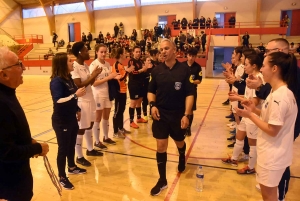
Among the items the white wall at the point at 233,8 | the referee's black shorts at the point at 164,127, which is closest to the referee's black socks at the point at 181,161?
the referee's black shorts at the point at 164,127

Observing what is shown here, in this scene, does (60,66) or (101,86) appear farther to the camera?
(101,86)

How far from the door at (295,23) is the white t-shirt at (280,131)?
70.7 ft

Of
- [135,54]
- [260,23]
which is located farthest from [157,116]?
[260,23]

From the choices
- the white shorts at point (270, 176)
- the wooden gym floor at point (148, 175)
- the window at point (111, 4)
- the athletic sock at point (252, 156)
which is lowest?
the wooden gym floor at point (148, 175)

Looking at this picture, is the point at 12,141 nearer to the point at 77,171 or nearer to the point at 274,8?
the point at 77,171

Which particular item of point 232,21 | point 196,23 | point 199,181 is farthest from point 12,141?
point 232,21

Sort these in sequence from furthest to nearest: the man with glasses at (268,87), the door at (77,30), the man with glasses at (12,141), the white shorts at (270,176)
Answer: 1. the door at (77,30)
2. the man with glasses at (268,87)
3. the white shorts at (270,176)
4. the man with glasses at (12,141)

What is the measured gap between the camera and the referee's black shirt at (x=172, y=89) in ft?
10.4

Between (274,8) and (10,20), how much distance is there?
27.9 m

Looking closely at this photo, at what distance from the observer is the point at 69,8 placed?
26703 mm

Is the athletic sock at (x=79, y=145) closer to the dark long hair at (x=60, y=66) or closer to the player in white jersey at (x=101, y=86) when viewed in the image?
the player in white jersey at (x=101, y=86)

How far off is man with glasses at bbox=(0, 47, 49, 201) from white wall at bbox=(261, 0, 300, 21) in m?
21.8

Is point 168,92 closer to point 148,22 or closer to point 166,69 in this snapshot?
point 166,69

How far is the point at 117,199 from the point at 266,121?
6.88 ft
